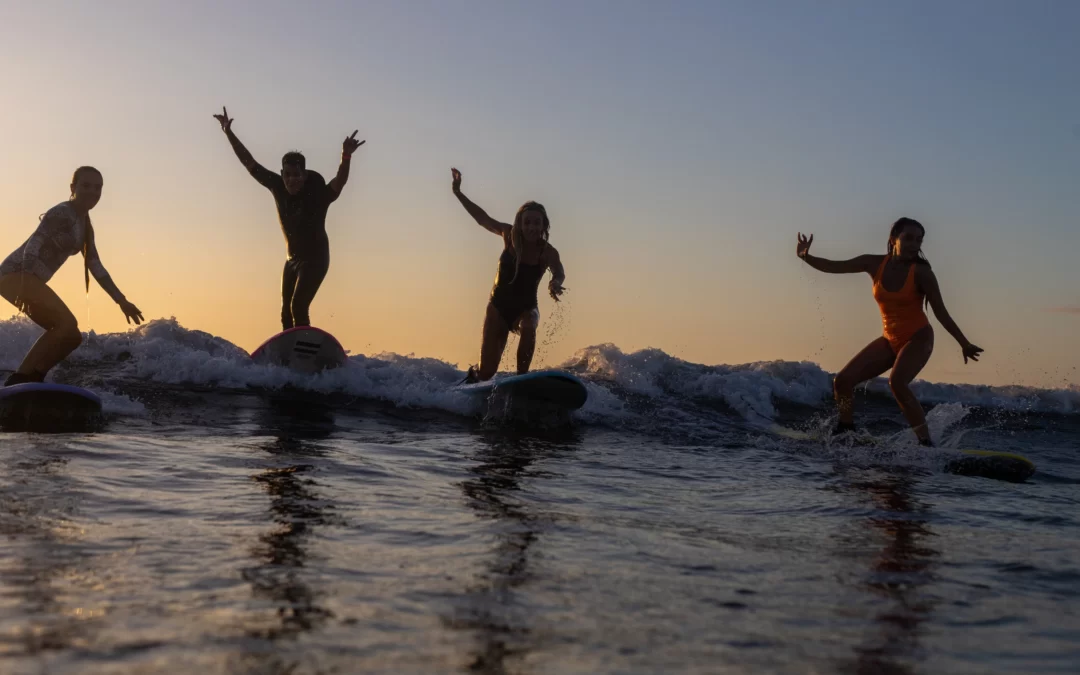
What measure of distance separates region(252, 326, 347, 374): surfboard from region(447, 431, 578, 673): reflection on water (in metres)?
4.27

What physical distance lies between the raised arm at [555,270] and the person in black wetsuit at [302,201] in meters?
2.41

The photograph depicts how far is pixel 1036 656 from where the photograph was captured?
302 centimetres

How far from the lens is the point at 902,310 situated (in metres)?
8.68

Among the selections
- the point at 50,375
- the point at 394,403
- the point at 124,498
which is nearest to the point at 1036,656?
the point at 124,498

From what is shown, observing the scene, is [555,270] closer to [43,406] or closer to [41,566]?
[43,406]

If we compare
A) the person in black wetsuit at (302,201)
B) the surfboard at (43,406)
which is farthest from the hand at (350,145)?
the surfboard at (43,406)

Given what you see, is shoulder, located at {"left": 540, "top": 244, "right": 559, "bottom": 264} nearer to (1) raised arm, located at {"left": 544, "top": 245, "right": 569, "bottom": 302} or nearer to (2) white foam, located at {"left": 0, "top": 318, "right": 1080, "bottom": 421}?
(1) raised arm, located at {"left": 544, "top": 245, "right": 569, "bottom": 302}

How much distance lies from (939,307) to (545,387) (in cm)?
378

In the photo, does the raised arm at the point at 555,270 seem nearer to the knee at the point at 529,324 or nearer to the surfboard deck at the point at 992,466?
the knee at the point at 529,324

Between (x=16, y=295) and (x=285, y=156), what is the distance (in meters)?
3.50

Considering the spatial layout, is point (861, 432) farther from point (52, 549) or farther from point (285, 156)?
point (52, 549)

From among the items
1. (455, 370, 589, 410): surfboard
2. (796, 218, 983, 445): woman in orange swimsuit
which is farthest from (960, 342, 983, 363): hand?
(455, 370, 589, 410): surfboard

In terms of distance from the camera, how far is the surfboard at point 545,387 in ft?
32.8

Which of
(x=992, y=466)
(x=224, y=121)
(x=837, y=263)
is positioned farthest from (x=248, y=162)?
(x=992, y=466)
